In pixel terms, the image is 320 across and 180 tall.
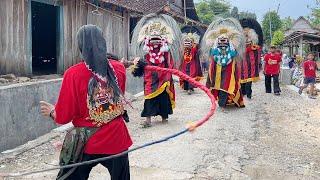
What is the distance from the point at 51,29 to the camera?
1845 cm

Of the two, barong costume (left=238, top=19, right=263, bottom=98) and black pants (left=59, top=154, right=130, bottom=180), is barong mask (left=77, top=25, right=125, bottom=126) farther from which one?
barong costume (left=238, top=19, right=263, bottom=98)

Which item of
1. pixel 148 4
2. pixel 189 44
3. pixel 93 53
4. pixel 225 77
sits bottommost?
pixel 225 77

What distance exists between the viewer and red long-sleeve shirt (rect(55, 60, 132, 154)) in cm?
350

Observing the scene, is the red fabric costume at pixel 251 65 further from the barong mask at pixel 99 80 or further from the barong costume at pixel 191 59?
the barong mask at pixel 99 80

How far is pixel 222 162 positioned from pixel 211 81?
4.25 m

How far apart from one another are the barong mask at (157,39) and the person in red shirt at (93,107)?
462 cm

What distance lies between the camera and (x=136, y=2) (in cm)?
2358

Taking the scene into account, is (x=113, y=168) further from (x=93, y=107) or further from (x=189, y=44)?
(x=189, y=44)

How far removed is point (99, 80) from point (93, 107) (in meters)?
0.21

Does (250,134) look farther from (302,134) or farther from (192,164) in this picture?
(192,164)

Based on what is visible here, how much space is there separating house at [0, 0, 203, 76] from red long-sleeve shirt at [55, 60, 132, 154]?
24.6 ft

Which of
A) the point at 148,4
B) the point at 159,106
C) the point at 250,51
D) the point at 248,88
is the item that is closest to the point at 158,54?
the point at 159,106

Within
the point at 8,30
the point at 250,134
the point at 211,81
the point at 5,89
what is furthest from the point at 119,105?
the point at 8,30

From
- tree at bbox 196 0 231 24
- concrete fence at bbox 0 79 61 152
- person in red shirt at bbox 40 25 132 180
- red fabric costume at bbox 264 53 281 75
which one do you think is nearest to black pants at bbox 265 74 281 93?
red fabric costume at bbox 264 53 281 75
